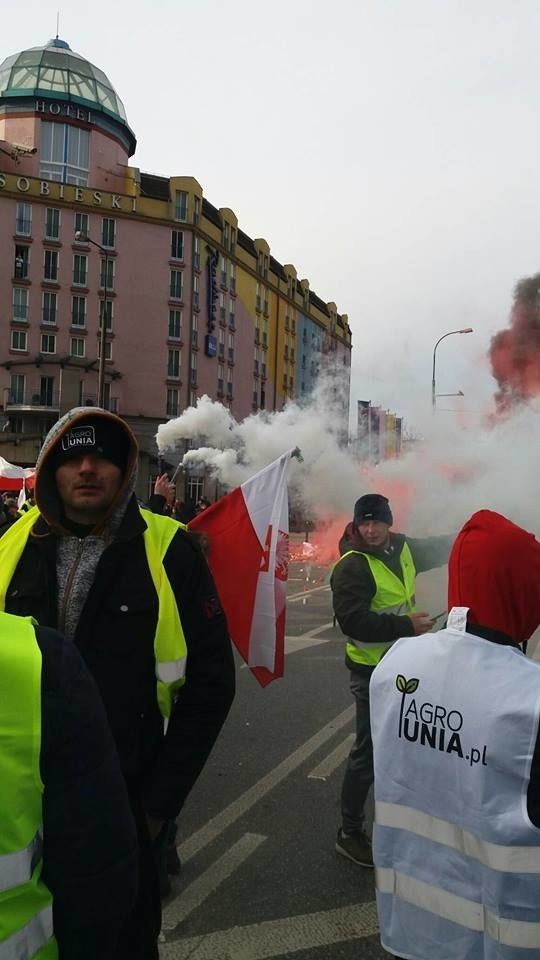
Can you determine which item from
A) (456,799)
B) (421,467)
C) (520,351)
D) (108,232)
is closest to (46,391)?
(108,232)

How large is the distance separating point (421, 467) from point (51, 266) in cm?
3966

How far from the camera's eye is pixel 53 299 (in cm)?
4772

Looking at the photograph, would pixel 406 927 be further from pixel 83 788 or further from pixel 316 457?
pixel 316 457

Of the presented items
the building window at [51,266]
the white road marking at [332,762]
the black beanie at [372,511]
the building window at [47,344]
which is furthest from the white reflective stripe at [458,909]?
the building window at [51,266]

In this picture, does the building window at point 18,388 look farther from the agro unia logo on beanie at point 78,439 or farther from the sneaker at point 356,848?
the agro unia logo on beanie at point 78,439

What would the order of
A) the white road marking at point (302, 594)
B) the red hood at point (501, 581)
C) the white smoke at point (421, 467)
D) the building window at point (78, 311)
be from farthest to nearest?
the building window at point (78, 311) → the white road marking at point (302, 594) → the white smoke at point (421, 467) → the red hood at point (501, 581)

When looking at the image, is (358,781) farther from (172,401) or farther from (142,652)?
(172,401)

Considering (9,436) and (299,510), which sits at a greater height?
(9,436)

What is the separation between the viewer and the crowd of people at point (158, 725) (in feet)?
4.00

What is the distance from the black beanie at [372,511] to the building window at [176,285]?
4890 cm

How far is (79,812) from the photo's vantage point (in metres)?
1.24

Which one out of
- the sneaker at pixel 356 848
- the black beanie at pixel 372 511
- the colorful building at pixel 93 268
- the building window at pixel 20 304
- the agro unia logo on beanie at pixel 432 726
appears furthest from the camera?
the building window at pixel 20 304

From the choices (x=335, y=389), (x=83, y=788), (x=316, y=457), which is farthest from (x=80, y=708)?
(x=335, y=389)

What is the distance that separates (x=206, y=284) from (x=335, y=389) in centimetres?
3161
